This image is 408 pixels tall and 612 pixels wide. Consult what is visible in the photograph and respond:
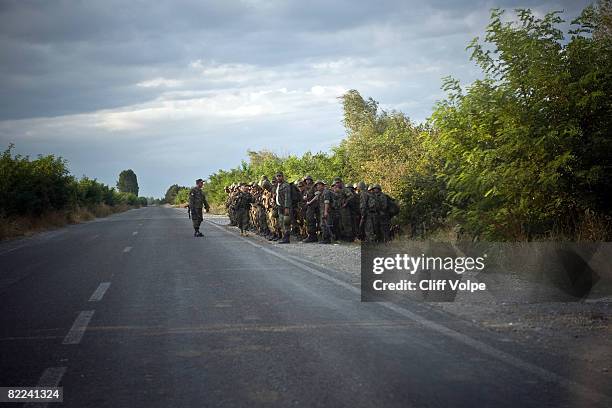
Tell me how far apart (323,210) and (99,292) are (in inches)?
371

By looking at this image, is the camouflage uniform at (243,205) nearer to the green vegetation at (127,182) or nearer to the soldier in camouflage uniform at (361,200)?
the soldier in camouflage uniform at (361,200)

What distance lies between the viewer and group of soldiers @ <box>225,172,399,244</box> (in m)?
16.5

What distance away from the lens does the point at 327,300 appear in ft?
27.1

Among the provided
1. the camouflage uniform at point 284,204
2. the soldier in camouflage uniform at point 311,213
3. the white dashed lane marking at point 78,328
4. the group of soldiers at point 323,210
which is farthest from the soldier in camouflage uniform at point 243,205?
the white dashed lane marking at point 78,328

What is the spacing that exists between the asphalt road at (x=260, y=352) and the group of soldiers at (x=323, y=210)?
6.61 meters

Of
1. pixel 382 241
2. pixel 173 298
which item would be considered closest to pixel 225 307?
pixel 173 298

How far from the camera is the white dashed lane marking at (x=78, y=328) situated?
248 inches

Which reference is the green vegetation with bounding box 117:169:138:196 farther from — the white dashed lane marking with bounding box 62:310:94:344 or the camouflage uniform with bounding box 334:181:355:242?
the white dashed lane marking with bounding box 62:310:94:344

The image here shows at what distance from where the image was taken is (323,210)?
18094 millimetres

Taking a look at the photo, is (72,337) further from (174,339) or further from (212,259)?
(212,259)

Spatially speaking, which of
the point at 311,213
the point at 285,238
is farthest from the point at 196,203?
the point at 311,213

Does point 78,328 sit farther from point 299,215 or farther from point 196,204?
point 196,204

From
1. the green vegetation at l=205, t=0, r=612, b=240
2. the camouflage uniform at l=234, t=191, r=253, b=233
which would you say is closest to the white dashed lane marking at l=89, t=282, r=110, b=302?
the green vegetation at l=205, t=0, r=612, b=240

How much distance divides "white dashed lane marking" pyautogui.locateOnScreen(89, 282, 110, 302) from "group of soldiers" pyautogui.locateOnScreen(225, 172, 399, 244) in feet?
25.9
